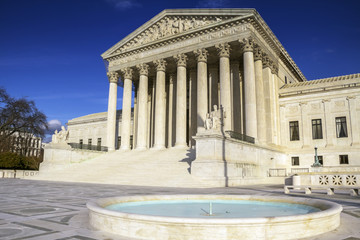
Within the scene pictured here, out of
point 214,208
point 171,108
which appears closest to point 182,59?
point 171,108

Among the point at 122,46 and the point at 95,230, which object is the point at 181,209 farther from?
the point at 122,46

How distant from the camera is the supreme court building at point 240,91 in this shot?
111 feet

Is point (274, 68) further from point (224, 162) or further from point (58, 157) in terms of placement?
point (58, 157)

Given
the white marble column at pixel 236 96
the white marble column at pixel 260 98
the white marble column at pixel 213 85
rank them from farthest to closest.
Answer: the white marble column at pixel 213 85 < the white marble column at pixel 236 96 < the white marble column at pixel 260 98

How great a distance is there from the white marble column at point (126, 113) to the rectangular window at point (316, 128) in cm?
2534

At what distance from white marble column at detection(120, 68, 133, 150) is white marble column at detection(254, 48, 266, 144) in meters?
18.7

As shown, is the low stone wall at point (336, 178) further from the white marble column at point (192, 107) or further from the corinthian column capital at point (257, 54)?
the white marble column at point (192, 107)

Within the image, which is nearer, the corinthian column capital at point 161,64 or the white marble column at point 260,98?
the white marble column at point 260,98

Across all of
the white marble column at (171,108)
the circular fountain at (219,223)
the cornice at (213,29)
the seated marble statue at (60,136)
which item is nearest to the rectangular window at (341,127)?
the cornice at (213,29)

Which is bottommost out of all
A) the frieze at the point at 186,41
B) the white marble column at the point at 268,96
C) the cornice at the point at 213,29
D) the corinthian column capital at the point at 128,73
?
the white marble column at the point at 268,96

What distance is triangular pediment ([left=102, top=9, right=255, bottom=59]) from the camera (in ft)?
116

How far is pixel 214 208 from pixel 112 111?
37.8 metres

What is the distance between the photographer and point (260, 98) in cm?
3462

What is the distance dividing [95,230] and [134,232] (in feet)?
4.00
